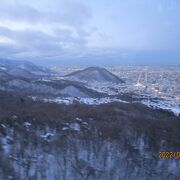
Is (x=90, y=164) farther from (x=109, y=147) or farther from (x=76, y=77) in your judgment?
(x=76, y=77)

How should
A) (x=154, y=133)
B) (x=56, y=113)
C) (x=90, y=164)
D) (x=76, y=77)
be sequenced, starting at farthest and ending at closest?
(x=76, y=77)
(x=56, y=113)
(x=154, y=133)
(x=90, y=164)

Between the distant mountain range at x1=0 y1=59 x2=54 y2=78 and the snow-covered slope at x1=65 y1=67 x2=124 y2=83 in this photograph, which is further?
the distant mountain range at x1=0 y1=59 x2=54 y2=78

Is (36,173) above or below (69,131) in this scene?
below

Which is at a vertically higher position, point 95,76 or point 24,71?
point 24,71

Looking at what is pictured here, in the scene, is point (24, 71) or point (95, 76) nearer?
point (95, 76)

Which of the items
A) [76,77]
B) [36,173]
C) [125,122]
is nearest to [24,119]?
[36,173]

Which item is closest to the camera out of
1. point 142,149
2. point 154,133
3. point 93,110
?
point 142,149

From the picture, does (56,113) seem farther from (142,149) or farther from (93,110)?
(142,149)

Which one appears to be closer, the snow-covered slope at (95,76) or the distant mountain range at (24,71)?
the snow-covered slope at (95,76)

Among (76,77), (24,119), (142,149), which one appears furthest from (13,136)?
(76,77)

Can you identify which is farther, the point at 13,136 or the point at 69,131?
the point at 69,131
